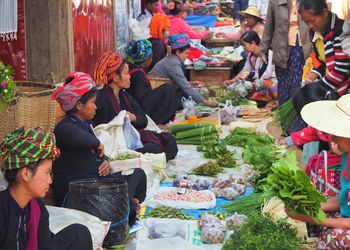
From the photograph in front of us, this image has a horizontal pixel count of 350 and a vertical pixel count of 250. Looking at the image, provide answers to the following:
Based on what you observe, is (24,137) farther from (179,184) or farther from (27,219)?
(179,184)

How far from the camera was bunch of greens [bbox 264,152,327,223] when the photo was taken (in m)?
3.83

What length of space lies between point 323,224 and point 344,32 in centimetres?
225

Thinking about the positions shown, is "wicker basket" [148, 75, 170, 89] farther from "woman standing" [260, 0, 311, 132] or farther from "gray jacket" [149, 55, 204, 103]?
"woman standing" [260, 0, 311, 132]

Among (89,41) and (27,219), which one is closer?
(27,219)

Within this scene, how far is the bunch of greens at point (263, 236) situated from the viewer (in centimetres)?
407

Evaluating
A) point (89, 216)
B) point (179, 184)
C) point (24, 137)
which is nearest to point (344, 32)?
point (179, 184)

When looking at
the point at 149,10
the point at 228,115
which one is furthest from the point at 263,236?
the point at 149,10

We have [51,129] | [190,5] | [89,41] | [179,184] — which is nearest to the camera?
[51,129]

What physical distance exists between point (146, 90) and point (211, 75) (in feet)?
12.8

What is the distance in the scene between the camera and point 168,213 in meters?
5.43

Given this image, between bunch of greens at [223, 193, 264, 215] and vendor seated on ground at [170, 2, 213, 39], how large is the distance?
7742 mm

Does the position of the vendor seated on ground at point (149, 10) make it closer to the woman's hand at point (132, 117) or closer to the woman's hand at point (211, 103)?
the woman's hand at point (211, 103)

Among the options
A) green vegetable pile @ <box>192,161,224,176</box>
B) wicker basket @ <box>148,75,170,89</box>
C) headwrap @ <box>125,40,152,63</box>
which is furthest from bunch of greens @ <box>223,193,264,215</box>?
wicker basket @ <box>148,75,170,89</box>

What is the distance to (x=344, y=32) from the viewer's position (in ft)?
18.7
